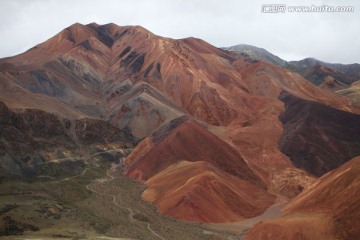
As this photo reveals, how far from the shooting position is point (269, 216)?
6328cm

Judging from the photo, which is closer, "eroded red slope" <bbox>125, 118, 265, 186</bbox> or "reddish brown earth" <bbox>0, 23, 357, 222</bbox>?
"reddish brown earth" <bbox>0, 23, 357, 222</bbox>

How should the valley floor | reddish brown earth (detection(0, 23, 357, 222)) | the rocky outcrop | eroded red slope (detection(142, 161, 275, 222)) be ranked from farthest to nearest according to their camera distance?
the rocky outcrop → reddish brown earth (detection(0, 23, 357, 222)) → eroded red slope (detection(142, 161, 275, 222)) → the valley floor

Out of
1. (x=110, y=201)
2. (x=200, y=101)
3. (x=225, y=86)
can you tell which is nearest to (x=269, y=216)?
(x=110, y=201)

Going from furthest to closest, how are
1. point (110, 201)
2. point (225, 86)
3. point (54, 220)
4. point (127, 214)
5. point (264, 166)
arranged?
point (225, 86), point (264, 166), point (110, 201), point (127, 214), point (54, 220)

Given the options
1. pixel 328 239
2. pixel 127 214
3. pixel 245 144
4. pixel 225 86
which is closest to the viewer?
pixel 328 239

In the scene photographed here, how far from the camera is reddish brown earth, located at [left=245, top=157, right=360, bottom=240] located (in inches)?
1738

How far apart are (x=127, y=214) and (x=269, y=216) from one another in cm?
2029

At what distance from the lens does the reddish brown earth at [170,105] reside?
83.0m

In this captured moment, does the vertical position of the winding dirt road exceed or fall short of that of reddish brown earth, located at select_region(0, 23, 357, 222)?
it falls short

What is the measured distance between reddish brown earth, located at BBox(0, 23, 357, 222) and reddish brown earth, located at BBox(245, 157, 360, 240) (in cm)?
1301

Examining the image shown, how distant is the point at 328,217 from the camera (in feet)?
154

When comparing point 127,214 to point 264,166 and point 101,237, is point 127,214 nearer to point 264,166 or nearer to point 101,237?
point 101,237

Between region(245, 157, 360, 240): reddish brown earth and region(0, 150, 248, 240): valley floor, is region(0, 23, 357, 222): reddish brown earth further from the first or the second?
region(245, 157, 360, 240): reddish brown earth

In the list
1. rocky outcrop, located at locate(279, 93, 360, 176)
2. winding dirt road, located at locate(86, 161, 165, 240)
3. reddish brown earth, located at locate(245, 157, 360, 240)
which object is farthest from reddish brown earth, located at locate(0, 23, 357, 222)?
reddish brown earth, located at locate(245, 157, 360, 240)
